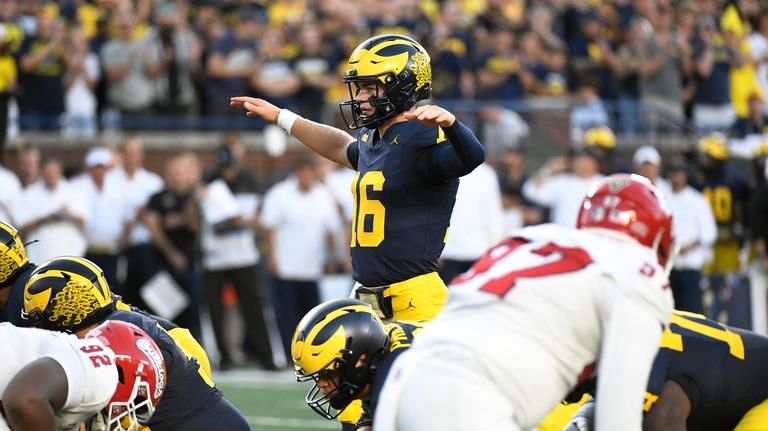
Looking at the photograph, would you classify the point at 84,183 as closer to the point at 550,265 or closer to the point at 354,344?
the point at 354,344

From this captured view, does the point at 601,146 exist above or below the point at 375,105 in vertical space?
below

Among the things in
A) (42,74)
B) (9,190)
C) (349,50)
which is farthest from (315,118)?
(9,190)

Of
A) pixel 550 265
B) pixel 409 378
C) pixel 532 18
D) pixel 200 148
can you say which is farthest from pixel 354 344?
pixel 532 18

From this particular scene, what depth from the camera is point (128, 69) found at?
13078 mm

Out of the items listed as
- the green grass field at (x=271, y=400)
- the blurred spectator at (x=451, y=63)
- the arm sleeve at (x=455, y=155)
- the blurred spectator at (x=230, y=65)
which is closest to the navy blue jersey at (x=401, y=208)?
the arm sleeve at (x=455, y=155)

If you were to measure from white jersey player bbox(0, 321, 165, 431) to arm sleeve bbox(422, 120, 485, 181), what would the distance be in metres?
1.47

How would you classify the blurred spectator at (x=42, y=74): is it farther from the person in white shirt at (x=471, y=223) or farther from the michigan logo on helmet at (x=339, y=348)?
the michigan logo on helmet at (x=339, y=348)

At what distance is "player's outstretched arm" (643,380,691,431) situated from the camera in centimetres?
447

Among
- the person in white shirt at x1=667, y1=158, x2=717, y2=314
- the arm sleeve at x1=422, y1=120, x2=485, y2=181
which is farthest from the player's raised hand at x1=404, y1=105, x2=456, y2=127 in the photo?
the person in white shirt at x1=667, y1=158, x2=717, y2=314

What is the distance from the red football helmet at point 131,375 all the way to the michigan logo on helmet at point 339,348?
1.58ft

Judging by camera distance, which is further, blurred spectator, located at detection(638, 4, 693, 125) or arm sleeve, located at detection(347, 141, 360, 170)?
blurred spectator, located at detection(638, 4, 693, 125)

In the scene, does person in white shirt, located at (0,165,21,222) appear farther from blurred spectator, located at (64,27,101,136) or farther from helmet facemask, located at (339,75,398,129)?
helmet facemask, located at (339,75,398,129)

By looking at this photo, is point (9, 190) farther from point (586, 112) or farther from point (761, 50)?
point (761, 50)

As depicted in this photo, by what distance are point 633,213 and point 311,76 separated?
393 inches
